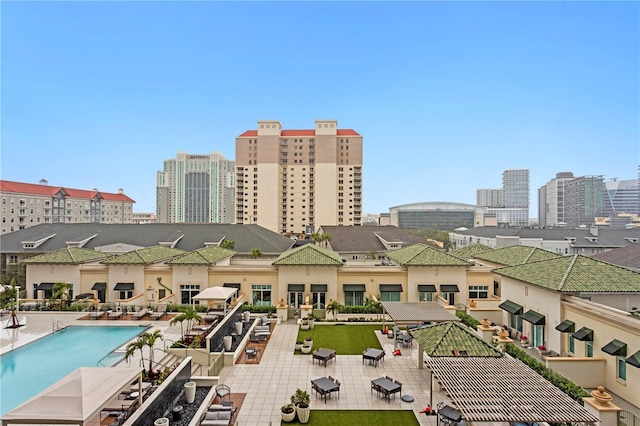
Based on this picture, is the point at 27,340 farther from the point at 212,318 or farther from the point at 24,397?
the point at 212,318

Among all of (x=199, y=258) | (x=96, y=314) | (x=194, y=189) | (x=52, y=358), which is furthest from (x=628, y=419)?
(x=194, y=189)

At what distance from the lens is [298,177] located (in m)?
99.8

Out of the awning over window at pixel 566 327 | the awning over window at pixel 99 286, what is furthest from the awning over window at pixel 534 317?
the awning over window at pixel 99 286

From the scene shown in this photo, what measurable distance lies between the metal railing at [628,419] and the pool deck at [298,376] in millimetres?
1384

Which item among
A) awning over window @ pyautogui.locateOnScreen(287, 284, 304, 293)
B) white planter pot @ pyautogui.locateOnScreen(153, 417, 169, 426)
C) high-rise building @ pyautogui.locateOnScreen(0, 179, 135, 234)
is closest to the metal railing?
white planter pot @ pyautogui.locateOnScreen(153, 417, 169, 426)

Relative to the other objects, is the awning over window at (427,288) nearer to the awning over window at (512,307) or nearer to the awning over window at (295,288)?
the awning over window at (512,307)

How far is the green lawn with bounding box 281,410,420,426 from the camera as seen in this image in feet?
39.7

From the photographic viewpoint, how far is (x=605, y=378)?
15.1m

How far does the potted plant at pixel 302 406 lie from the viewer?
12062 mm

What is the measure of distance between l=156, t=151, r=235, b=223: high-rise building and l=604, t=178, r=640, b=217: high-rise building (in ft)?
515

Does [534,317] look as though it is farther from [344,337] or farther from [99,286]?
[99,286]

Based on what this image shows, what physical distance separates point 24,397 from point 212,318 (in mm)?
10504

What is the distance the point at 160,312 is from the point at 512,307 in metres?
23.6

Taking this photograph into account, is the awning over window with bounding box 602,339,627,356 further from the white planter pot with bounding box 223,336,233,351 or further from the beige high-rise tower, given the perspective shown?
the beige high-rise tower
